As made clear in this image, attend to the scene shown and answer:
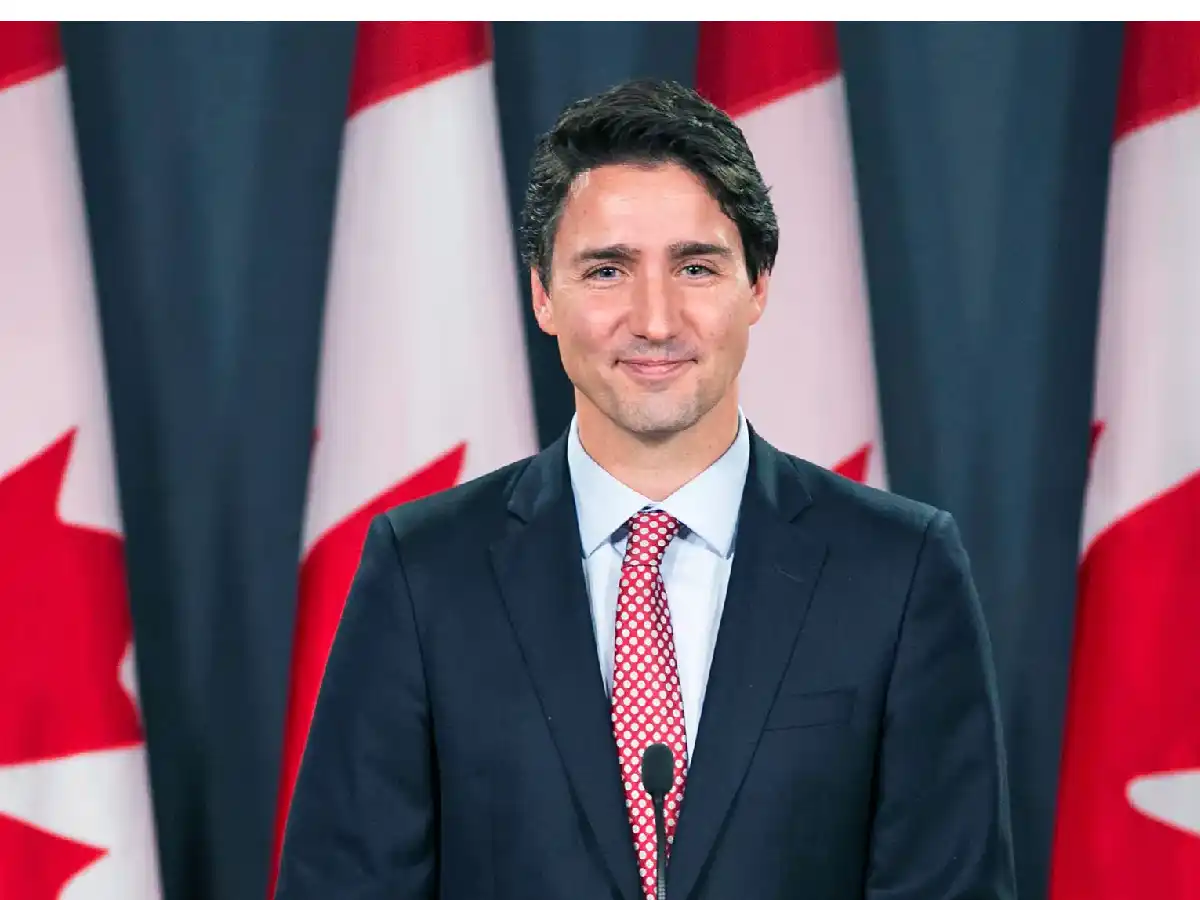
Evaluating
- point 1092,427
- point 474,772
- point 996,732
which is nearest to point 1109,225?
point 1092,427

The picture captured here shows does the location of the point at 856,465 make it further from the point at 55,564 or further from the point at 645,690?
the point at 55,564

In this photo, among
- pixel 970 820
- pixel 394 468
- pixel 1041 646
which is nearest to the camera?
pixel 970 820

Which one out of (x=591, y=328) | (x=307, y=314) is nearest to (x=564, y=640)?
(x=591, y=328)

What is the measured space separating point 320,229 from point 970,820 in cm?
A: 142

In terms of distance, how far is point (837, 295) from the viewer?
2.10 m

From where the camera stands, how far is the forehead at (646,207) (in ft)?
4.72

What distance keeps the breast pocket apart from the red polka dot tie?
0.09 meters

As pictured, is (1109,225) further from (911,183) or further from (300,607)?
(300,607)

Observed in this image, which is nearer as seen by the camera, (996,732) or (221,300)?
(996,732)

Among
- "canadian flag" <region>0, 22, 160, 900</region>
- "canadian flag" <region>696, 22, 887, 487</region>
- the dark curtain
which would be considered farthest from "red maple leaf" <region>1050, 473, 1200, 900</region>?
"canadian flag" <region>0, 22, 160, 900</region>

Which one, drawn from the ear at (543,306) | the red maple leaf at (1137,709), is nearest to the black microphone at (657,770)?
the ear at (543,306)

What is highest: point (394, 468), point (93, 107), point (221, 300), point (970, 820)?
point (93, 107)

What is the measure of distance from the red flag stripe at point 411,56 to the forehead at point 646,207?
2.30 feet

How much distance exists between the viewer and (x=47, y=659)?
79.3 inches
